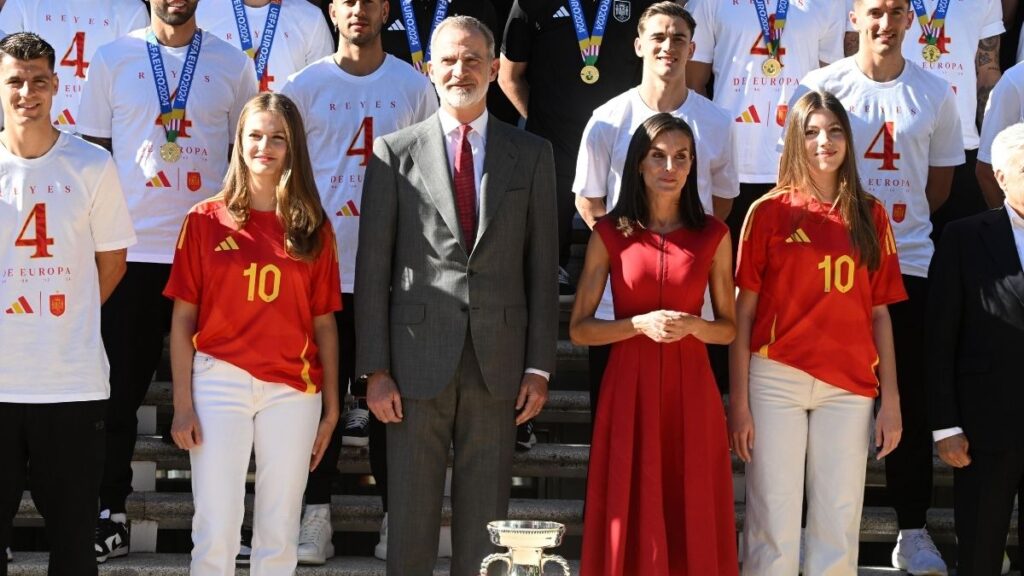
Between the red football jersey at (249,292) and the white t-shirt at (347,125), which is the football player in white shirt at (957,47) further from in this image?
the red football jersey at (249,292)

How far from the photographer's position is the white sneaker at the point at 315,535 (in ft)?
18.2

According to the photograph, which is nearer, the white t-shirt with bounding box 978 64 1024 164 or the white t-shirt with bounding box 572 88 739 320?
the white t-shirt with bounding box 572 88 739 320

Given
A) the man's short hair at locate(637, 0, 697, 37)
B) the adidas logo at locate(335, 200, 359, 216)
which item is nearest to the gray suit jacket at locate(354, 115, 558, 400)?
the adidas logo at locate(335, 200, 359, 216)

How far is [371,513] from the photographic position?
19.2 feet

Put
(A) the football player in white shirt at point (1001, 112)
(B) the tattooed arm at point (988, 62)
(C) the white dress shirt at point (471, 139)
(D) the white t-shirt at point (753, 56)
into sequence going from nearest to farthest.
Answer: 1. (C) the white dress shirt at point (471, 139)
2. (A) the football player in white shirt at point (1001, 112)
3. (D) the white t-shirt at point (753, 56)
4. (B) the tattooed arm at point (988, 62)

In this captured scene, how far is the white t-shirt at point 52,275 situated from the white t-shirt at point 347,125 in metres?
1.01

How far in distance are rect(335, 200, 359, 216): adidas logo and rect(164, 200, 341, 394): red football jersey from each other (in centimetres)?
67

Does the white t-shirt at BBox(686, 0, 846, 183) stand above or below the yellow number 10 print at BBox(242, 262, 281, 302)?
above

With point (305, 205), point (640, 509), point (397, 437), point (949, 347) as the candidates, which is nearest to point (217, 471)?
point (397, 437)

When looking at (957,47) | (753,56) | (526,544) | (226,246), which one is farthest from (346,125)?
(957,47)

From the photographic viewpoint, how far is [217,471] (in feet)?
15.4

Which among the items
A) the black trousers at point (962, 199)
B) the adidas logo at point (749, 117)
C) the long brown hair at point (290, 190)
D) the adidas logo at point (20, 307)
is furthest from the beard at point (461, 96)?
the black trousers at point (962, 199)

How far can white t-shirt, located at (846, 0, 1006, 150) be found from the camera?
262 inches

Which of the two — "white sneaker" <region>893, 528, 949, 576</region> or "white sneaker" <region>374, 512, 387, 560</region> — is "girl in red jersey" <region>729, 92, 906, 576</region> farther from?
"white sneaker" <region>374, 512, 387, 560</region>
